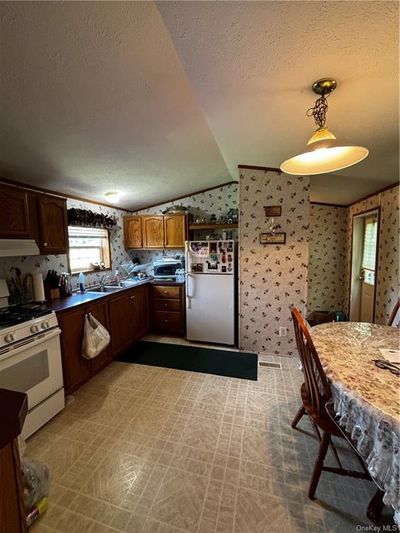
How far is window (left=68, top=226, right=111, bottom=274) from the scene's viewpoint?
3.26 metres

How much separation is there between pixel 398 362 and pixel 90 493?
1.92 m

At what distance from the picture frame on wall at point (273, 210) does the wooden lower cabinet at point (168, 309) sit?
1641 millimetres

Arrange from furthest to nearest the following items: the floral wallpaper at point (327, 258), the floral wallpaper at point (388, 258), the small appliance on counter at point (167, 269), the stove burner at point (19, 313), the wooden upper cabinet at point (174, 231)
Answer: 1. the floral wallpaper at point (327, 258)
2. the small appliance on counter at point (167, 269)
3. the wooden upper cabinet at point (174, 231)
4. the floral wallpaper at point (388, 258)
5. the stove burner at point (19, 313)

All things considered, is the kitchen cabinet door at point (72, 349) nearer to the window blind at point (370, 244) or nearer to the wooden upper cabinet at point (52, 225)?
the wooden upper cabinet at point (52, 225)

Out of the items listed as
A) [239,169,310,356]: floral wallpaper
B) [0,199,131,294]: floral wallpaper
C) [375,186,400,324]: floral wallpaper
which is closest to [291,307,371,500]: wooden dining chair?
[239,169,310,356]: floral wallpaper

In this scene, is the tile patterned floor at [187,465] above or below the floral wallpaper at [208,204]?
below

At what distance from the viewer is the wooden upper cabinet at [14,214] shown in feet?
6.50

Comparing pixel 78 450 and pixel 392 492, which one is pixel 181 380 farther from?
pixel 392 492

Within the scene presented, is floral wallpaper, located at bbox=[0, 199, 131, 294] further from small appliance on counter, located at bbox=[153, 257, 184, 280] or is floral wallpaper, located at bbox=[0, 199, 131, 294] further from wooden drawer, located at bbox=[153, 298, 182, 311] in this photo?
wooden drawer, located at bbox=[153, 298, 182, 311]

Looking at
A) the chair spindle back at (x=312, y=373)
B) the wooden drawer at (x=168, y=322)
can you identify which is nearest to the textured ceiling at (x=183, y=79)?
the chair spindle back at (x=312, y=373)

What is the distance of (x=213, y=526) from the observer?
123 centimetres

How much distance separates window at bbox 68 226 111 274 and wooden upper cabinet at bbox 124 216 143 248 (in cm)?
40

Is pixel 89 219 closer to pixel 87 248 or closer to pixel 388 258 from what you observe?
pixel 87 248

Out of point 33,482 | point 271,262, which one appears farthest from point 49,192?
point 271,262
